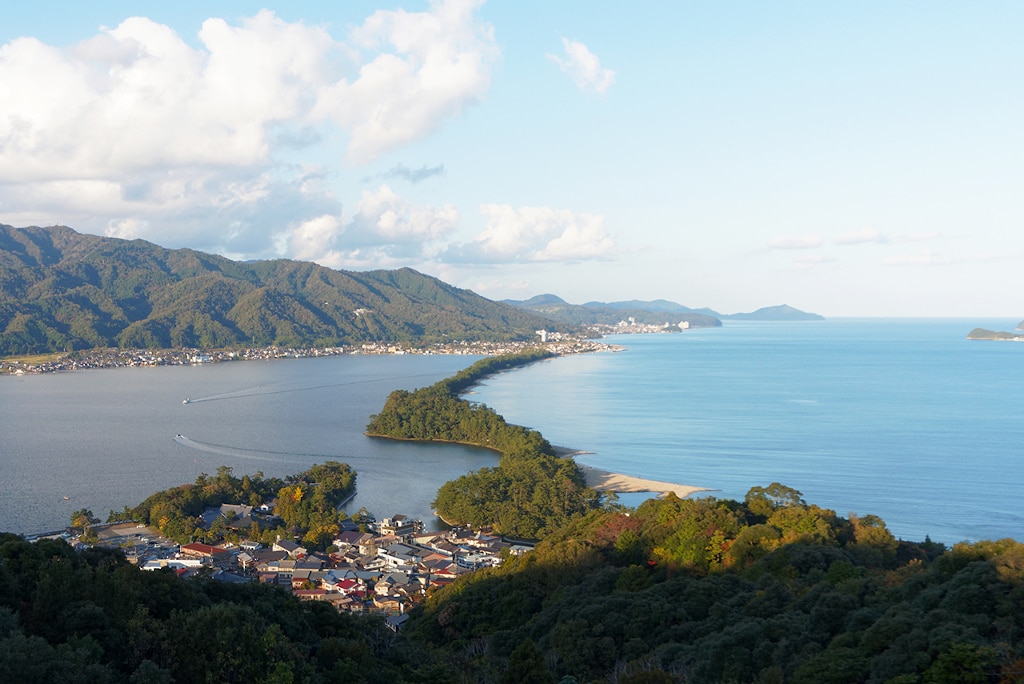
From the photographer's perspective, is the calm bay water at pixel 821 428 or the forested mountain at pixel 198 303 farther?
the forested mountain at pixel 198 303

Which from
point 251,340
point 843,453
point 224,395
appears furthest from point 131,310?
point 843,453

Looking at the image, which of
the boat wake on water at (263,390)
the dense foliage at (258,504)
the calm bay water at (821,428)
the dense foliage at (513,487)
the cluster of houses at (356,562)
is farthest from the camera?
the boat wake on water at (263,390)

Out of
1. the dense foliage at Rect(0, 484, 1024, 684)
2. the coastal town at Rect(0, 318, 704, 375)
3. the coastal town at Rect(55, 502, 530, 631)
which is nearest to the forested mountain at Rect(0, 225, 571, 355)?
the coastal town at Rect(0, 318, 704, 375)

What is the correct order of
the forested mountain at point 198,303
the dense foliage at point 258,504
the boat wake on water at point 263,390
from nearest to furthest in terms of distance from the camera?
the dense foliage at point 258,504
the boat wake on water at point 263,390
the forested mountain at point 198,303

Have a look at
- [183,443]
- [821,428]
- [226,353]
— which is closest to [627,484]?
[821,428]

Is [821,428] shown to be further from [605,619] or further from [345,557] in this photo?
[605,619]

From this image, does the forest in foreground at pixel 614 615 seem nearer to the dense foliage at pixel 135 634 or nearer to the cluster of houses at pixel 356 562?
the dense foliage at pixel 135 634

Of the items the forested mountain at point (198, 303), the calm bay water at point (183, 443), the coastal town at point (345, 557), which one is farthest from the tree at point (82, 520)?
the forested mountain at point (198, 303)

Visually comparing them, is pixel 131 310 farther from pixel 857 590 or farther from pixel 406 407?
pixel 857 590
